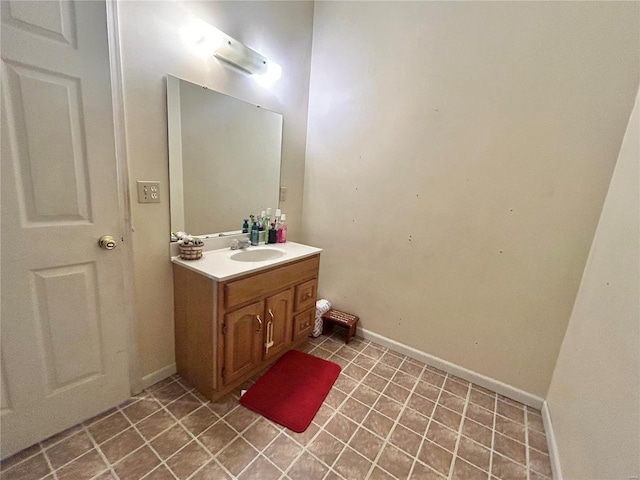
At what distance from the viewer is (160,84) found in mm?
→ 1323

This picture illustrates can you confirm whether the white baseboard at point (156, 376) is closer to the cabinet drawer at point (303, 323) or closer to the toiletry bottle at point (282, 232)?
the cabinet drawer at point (303, 323)

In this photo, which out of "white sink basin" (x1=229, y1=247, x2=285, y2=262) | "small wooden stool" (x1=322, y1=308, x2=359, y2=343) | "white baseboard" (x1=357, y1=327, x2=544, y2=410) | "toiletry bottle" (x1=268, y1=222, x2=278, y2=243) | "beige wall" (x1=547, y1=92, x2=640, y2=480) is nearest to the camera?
"beige wall" (x1=547, y1=92, x2=640, y2=480)

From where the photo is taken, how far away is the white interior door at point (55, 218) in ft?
3.19

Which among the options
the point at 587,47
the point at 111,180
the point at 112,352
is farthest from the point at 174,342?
the point at 587,47

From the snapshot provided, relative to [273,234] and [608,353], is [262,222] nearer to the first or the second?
[273,234]

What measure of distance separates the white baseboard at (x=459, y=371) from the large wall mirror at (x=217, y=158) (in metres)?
1.36

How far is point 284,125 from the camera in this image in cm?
204

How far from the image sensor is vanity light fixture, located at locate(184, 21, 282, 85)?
141 centimetres

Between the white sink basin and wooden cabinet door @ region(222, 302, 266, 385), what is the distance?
0.36m

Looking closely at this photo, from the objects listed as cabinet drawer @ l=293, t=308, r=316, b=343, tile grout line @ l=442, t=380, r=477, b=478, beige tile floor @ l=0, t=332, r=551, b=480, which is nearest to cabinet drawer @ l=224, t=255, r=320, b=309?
cabinet drawer @ l=293, t=308, r=316, b=343

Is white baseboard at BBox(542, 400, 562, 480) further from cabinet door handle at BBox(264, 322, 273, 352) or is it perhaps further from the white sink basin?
the white sink basin

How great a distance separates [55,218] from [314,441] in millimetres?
1510

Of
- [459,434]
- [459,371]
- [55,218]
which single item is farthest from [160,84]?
[459,371]

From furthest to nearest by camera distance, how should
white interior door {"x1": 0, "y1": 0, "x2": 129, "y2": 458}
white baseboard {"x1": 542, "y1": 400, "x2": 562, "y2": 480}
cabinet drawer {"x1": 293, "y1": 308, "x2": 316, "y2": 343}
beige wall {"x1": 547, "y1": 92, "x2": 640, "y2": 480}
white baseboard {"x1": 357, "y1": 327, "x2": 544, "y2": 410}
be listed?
cabinet drawer {"x1": 293, "y1": 308, "x2": 316, "y2": 343} → white baseboard {"x1": 357, "y1": 327, "x2": 544, "y2": 410} → white baseboard {"x1": 542, "y1": 400, "x2": 562, "y2": 480} → white interior door {"x1": 0, "y1": 0, "x2": 129, "y2": 458} → beige wall {"x1": 547, "y1": 92, "x2": 640, "y2": 480}
